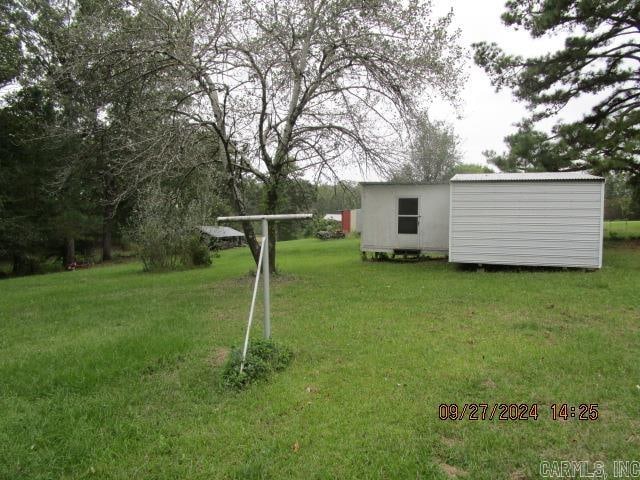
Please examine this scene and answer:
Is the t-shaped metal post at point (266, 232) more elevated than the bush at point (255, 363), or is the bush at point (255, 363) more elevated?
the t-shaped metal post at point (266, 232)

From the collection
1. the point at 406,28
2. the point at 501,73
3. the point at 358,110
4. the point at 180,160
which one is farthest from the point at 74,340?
the point at 501,73

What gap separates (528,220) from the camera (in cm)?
977

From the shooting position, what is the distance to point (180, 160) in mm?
8398

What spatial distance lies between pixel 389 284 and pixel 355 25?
4.84m

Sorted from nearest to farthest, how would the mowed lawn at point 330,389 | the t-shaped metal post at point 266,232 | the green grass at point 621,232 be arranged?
the mowed lawn at point 330,389, the t-shaped metal post at point 266,232, the green grass at point 621,232

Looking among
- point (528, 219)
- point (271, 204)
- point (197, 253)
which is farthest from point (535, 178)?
point (197, 253)

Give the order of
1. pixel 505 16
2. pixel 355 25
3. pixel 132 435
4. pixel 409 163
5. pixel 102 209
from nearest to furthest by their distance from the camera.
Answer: pixel 132 435 → pixel 355 25 → pixel 409 163 → pixel 505 16 → pixel 102 209

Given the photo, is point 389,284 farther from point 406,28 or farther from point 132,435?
point 132,435

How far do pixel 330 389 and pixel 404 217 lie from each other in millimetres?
9633

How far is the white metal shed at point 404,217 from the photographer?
12320 millimetres

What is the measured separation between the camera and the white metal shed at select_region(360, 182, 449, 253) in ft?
40.4

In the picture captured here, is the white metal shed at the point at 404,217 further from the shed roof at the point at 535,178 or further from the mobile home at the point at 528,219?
the shed roof at the point at 535,178
